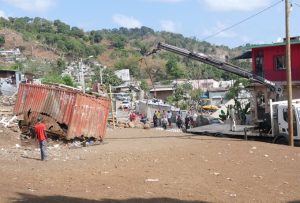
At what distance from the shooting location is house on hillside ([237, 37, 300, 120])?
3212 centimetres

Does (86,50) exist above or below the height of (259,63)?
above

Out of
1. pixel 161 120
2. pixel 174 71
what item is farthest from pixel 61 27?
pixel 161 120

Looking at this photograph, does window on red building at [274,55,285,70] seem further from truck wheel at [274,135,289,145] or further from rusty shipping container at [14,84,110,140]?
rusty shipping container at [14,84,110,140]

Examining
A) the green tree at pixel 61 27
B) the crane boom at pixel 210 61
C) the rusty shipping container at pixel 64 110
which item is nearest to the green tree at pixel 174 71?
the green tree at pixel 61 27

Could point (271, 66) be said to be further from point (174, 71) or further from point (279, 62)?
point (174, 71)

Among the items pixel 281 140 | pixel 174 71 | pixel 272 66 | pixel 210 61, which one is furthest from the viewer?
pixel 174 71

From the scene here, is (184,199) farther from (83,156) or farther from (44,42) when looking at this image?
(44,42)

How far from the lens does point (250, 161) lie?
53.7 feet

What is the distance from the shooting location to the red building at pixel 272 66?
105 ft

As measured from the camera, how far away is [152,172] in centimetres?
1356

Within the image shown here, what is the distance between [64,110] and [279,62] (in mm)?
18954

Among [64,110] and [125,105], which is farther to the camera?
[125,105]

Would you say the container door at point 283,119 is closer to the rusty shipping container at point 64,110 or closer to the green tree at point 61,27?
the rusty shipping container at point 64,110

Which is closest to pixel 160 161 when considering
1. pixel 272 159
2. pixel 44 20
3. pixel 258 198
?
pixel 272 159
